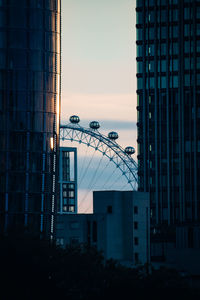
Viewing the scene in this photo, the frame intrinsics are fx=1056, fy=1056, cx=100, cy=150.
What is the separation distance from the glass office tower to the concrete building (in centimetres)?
1624

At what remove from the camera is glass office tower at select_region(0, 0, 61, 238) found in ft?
551

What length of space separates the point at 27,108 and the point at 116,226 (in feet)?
99.9

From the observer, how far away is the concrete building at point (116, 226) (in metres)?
185

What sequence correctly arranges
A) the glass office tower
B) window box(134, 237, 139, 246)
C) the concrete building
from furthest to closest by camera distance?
window box(134, 237, 139, 246) < the concrete building < the glass office tower

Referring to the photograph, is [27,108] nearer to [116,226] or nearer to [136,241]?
[116,226]

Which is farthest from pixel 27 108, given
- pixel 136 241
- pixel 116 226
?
pixel 136 241

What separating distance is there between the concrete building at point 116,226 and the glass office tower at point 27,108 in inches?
640

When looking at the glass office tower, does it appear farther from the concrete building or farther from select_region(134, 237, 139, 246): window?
select_region(134, 237, 139, 246): window

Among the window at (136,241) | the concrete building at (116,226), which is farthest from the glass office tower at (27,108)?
the window at (136,241)

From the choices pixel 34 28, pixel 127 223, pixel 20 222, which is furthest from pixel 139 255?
pixel 34 28

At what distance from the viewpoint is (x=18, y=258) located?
131 metres

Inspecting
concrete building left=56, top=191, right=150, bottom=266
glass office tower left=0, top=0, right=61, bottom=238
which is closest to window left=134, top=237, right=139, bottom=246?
concrete building left=56, top=191, right=150, bottom=266

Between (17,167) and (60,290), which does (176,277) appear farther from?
(17,167)

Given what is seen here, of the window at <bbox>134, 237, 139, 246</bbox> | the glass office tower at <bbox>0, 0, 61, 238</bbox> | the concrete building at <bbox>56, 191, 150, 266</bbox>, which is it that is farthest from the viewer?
the window at <bbox>134, 237, 139, 246</bbox>
